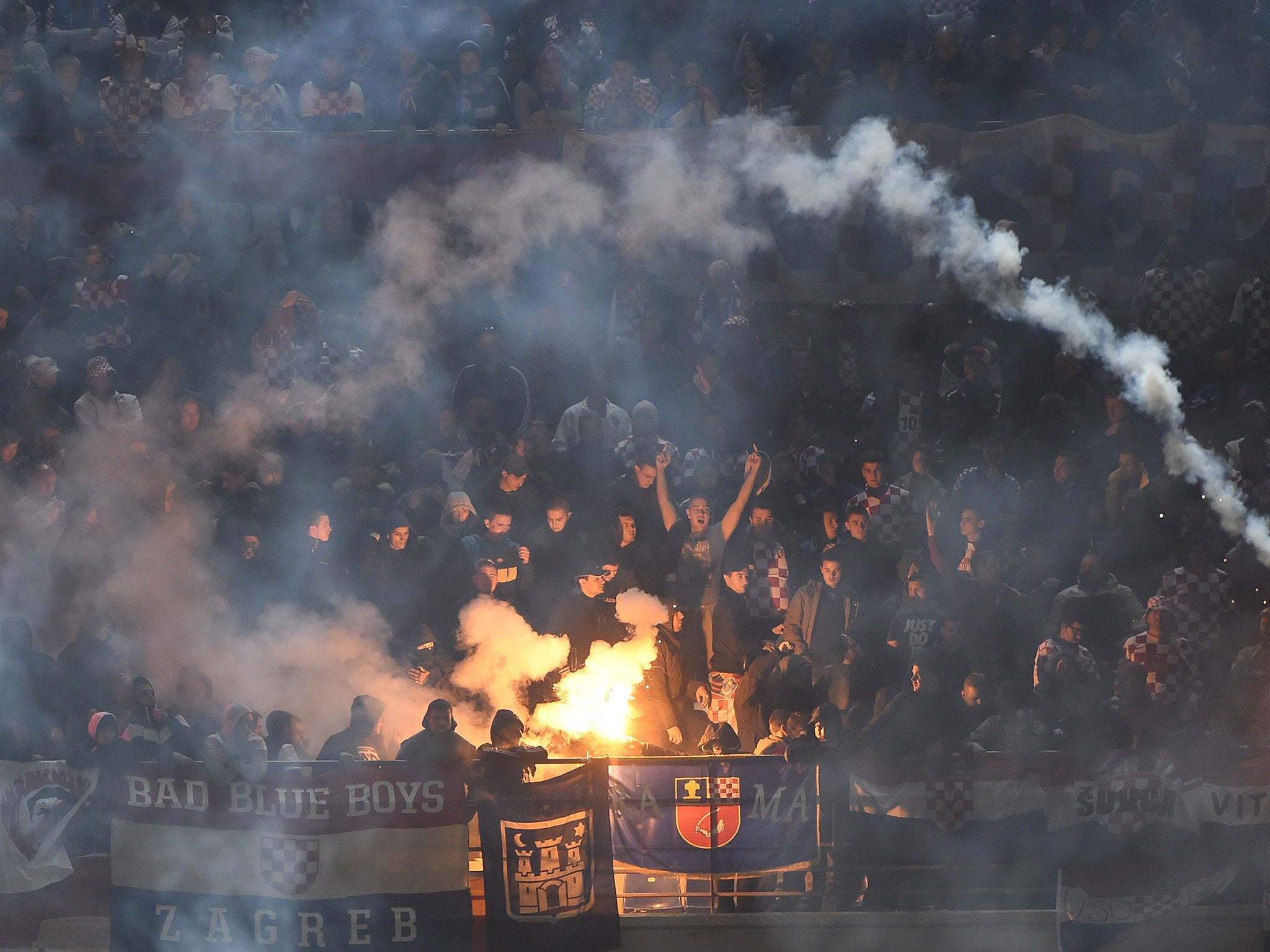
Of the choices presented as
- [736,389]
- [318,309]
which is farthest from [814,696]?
Answer: [318,309]

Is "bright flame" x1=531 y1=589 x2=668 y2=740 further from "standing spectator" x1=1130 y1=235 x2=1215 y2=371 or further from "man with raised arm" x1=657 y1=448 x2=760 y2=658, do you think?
"standing spectator" x1=1130 y1=235 x2=1215 y2=371

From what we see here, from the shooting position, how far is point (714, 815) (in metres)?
7.50

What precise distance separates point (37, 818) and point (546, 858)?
7.48ft

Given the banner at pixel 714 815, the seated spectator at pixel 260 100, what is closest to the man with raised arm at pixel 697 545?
the banner at pixel 714 815

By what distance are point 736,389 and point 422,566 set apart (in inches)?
87.2

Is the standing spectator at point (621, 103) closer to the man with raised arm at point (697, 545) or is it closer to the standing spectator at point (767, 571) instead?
the man with raised arm at point (697, 545)

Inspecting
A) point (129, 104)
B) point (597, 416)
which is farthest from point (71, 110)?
point (597, 416)

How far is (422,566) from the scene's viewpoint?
8.88 m

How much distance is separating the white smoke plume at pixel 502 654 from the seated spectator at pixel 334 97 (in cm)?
406

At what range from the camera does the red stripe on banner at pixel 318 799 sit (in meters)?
7.46

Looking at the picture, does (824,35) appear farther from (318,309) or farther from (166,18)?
(166,18)

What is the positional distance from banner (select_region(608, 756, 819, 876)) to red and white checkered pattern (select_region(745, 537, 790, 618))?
1.53m

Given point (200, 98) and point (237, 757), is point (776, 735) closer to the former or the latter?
point (237, 757)

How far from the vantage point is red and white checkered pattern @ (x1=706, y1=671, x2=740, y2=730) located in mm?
8469
